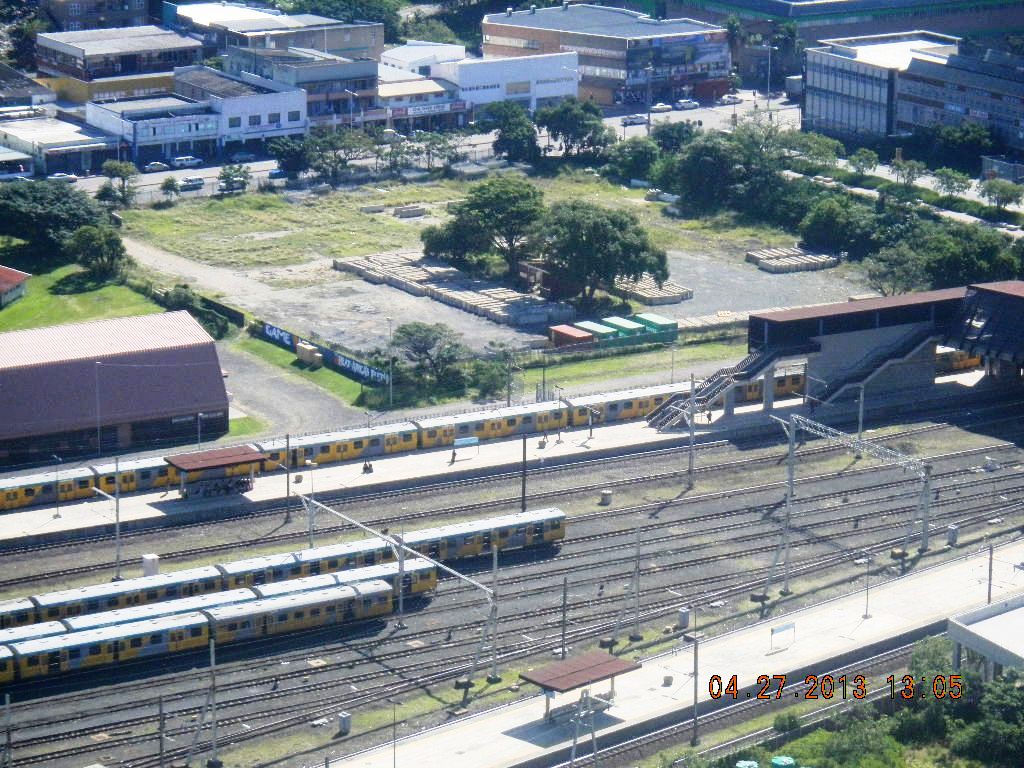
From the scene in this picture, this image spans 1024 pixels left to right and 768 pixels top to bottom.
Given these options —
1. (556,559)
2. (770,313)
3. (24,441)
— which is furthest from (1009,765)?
(24,441)

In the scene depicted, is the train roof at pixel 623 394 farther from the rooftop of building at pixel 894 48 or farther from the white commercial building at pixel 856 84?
the rooftop of building at pixel 894 48

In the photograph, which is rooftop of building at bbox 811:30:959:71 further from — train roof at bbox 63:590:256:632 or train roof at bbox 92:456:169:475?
train roof at bbox 63:590:256:632

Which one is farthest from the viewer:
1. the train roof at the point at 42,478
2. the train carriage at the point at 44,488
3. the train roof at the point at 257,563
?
the train roof at the point at 42,478

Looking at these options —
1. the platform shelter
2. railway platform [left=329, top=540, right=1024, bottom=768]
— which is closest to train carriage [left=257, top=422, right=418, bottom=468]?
railway platform [left=329, top=540, right=1024, bottom=768]

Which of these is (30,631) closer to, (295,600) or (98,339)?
(295,600)

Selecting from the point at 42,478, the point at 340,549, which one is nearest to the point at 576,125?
the point at 42,478

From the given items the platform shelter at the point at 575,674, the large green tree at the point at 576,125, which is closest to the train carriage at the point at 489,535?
the platform shelter at the point at 575,674
